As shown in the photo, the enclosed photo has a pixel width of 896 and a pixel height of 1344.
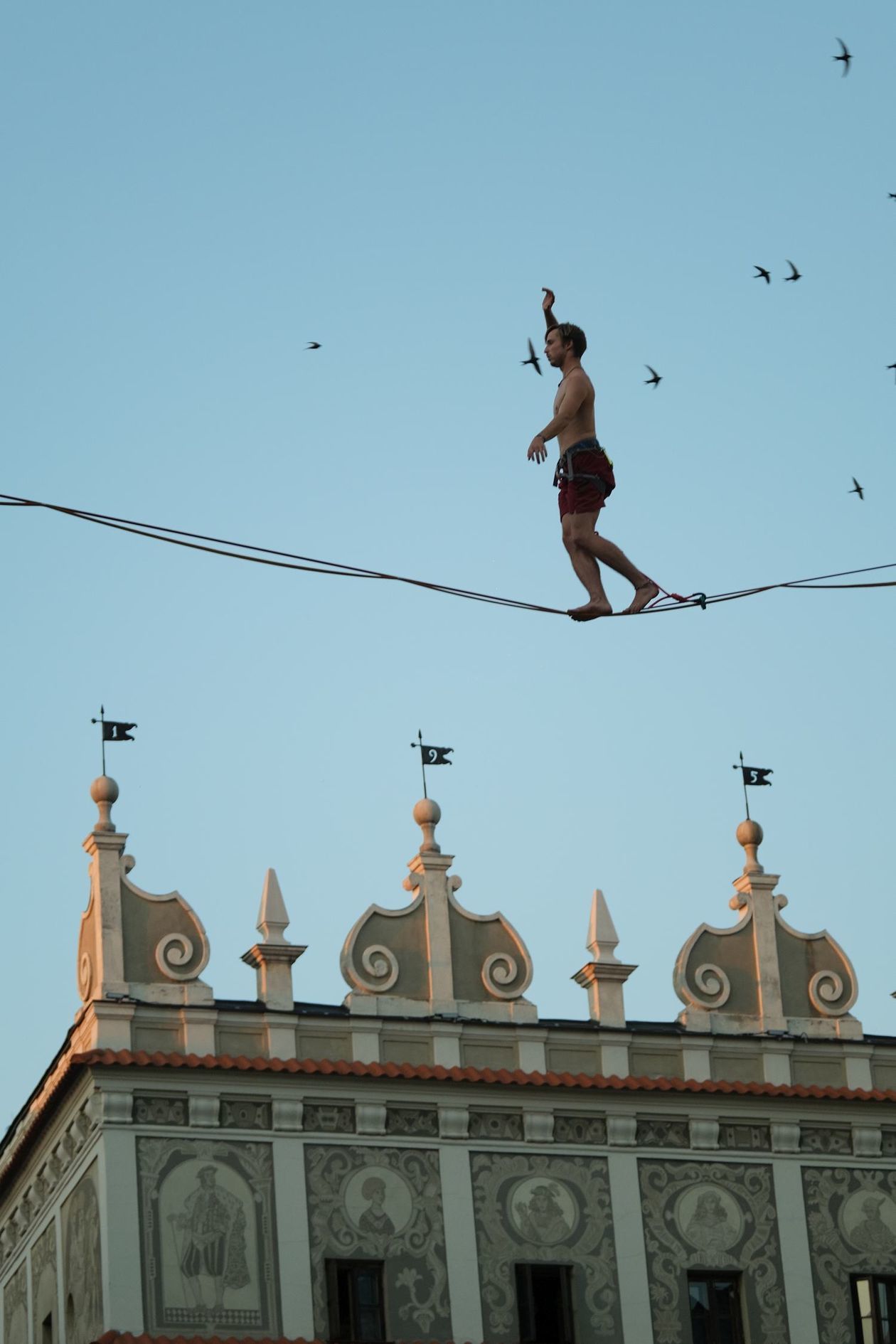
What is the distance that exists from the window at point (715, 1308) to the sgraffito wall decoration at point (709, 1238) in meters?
0.10

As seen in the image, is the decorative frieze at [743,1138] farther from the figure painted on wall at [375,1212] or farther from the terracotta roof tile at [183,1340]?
the terracotta roof tile at [183,1340]

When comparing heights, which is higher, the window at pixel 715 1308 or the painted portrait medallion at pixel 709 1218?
the painted portrait medallion at pixel 709 1218

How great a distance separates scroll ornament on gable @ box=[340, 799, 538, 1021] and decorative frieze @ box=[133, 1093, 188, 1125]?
2.28 m

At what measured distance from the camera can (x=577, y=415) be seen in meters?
25.4

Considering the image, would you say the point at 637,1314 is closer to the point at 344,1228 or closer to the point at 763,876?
the point at 344,1228

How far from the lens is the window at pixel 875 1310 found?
35.4 m

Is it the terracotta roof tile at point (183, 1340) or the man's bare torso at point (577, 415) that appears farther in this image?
the terracotta roof tile at point (183, 1340)

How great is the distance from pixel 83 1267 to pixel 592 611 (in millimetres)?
12049

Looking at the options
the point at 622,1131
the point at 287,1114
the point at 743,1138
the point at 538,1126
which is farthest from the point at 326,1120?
the point at 743,1138

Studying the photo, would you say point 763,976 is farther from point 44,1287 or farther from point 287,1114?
point 44,1287

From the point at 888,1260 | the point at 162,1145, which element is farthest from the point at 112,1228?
the point at 888,1260

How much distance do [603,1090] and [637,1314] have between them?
2.47 m

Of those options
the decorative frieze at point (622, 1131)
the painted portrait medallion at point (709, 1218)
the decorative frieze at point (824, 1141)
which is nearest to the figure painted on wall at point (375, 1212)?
the decorative frieze at point (622, 1131)

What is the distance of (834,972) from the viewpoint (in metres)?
37.5
